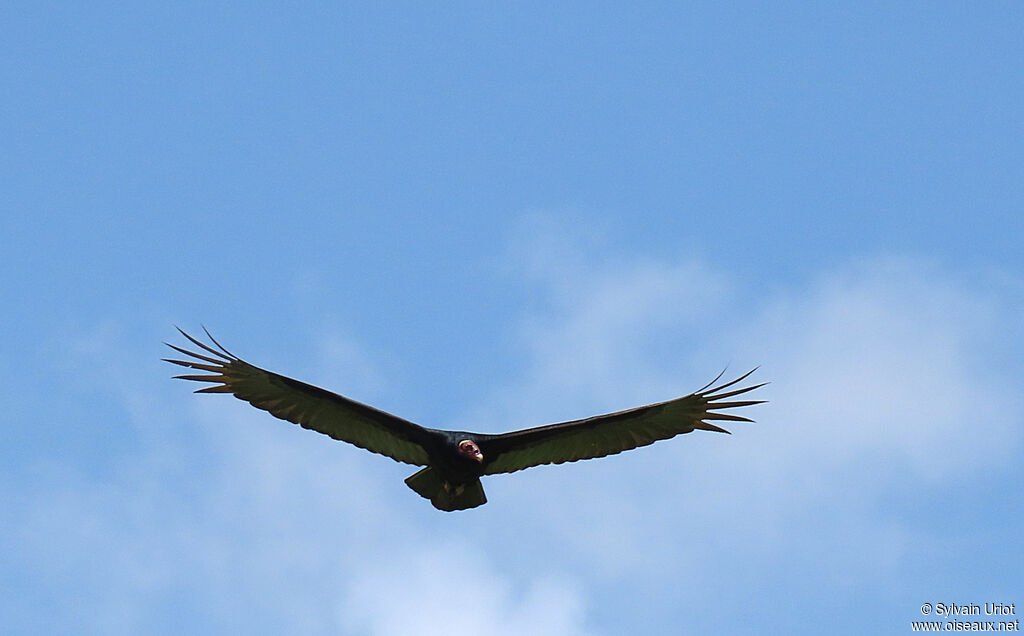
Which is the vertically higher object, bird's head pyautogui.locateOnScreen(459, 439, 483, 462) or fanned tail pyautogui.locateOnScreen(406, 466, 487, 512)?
bird's head pyautogui.locateOnScreen(459, 439, 483, 462)

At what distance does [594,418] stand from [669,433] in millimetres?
1056

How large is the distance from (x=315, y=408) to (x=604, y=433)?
3512mm

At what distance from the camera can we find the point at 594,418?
1675cm

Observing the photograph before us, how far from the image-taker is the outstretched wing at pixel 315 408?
1605cm

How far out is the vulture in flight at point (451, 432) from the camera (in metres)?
16.2

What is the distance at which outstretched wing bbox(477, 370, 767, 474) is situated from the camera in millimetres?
16781

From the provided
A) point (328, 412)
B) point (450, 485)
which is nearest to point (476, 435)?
point (450, 485)

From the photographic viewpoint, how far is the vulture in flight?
53.2 feet

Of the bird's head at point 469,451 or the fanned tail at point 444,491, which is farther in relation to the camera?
the fanned tail at point 444,491

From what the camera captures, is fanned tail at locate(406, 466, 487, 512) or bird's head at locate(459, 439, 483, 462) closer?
bird's head at locate(459, 439, 483, 462)

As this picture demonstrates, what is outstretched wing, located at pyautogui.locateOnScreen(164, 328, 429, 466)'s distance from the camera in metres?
16.0

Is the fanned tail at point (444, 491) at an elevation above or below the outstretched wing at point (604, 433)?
below

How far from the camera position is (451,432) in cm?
1659

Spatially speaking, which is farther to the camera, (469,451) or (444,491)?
(444,491)
